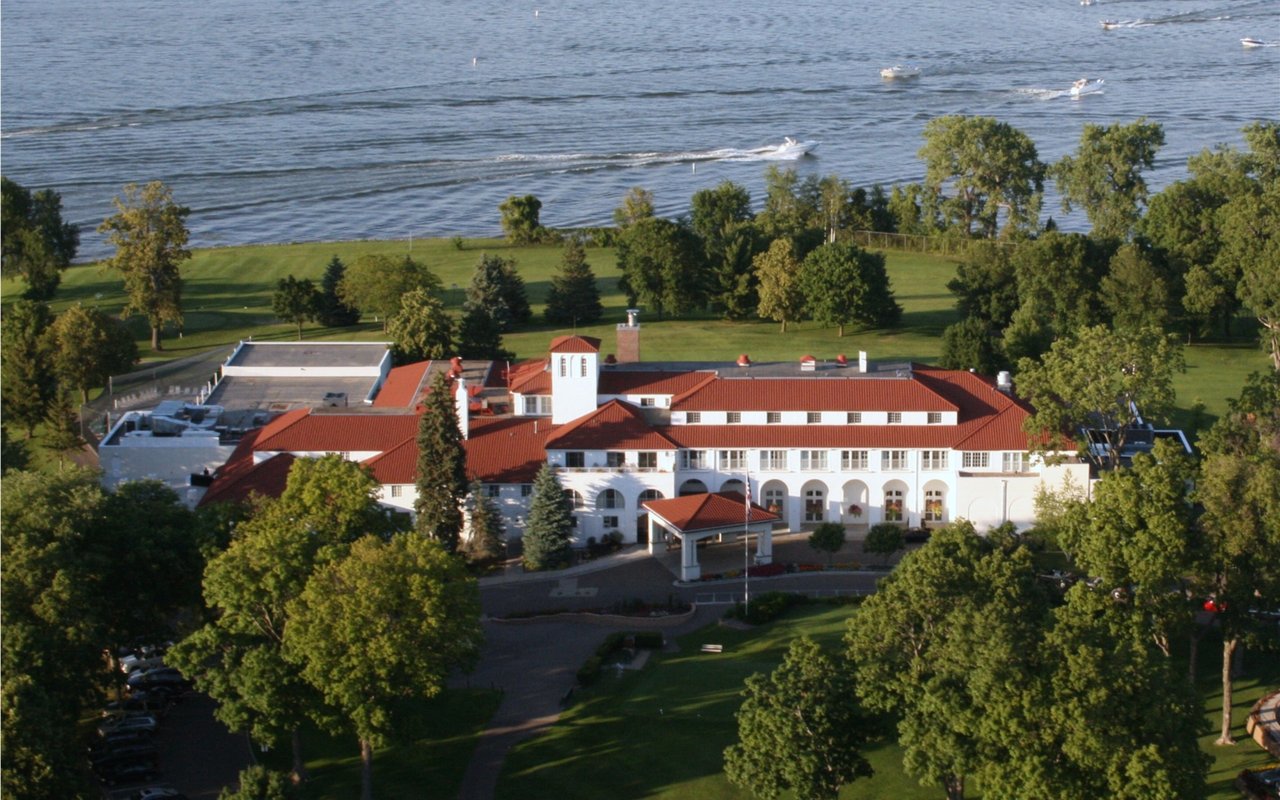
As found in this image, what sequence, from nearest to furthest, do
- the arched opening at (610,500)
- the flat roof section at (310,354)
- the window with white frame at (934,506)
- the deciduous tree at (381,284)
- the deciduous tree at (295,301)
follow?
1. the arched opening at (610,500)
2. the window with white frame at (934,506)
3. the flat roof section at (310,354)
4. the deciduous tree at (381,284)
5. the deciduous tree at (295,301)

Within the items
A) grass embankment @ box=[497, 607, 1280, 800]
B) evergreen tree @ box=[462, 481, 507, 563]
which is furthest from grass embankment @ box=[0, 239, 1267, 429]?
evergreen tree @ box=[462, 481, 507, 563]

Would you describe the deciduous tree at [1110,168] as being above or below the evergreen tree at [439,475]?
above

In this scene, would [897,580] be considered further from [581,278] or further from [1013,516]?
[581,278]

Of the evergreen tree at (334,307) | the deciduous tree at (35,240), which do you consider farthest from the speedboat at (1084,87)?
the deciduous tree at (35,240)

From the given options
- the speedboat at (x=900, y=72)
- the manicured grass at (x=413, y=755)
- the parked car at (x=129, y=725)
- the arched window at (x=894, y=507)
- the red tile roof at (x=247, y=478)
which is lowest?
the manicured grass at (x=413, y=755)

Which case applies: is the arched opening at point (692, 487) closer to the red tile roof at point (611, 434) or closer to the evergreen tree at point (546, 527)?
the red tile roof at point (611, 434)

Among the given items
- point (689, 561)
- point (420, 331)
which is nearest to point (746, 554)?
point (689, 561)
